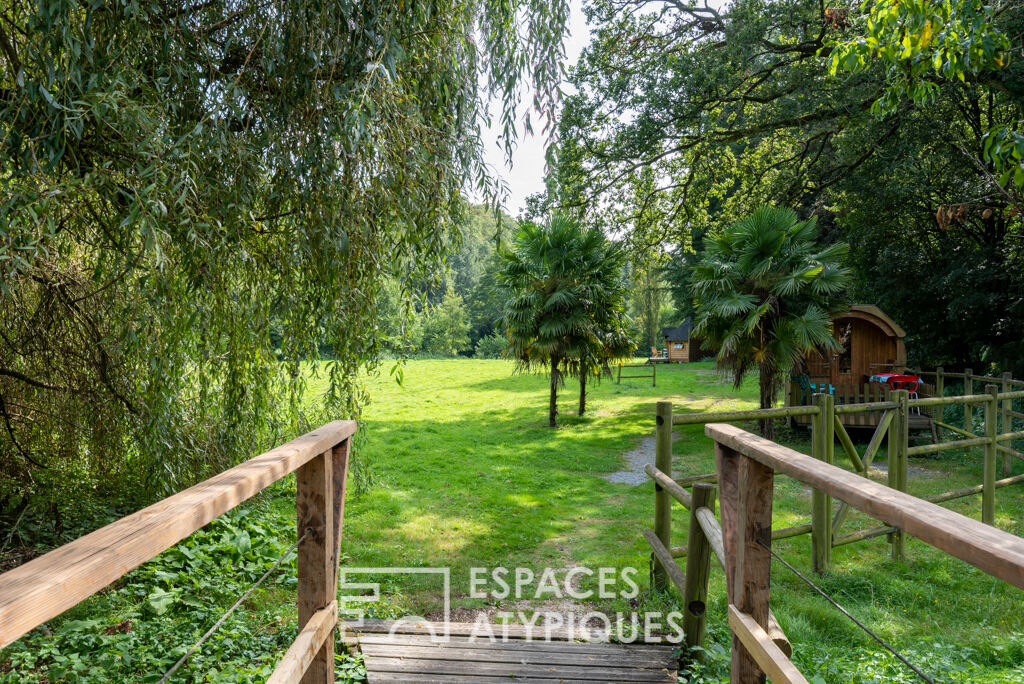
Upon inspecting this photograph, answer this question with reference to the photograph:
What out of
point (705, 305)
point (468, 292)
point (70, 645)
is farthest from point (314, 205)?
point (468, 292)

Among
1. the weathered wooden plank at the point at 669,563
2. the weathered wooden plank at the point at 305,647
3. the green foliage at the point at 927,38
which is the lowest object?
the weathered wooden plank at the point at 669,563

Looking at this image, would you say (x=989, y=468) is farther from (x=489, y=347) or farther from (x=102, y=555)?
(x=489, y=347)

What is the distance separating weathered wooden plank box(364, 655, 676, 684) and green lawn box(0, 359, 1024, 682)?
323mm

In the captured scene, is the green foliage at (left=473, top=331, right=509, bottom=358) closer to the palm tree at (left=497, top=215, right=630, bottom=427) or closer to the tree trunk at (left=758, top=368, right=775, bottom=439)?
the palm tree at (left=497, top=215, right=630, bottom=427)

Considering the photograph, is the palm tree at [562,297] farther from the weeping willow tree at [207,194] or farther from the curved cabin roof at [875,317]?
the weeping willow tree at [207,194]

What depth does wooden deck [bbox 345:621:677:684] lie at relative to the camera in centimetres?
325

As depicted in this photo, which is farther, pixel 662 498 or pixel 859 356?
pixel 859 356

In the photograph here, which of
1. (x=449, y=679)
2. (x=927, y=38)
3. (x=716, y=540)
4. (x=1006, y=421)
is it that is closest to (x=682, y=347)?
(x=1006, y=421)

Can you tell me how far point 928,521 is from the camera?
1119 millimetres

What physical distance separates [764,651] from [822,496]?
13.6ft

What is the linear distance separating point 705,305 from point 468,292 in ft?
135

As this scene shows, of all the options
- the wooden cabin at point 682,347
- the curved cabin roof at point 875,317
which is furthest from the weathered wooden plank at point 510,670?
the wooden cabin at point 682,347

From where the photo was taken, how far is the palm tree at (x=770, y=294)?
10438mm

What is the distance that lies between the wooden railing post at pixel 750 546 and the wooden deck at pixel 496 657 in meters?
1.20
